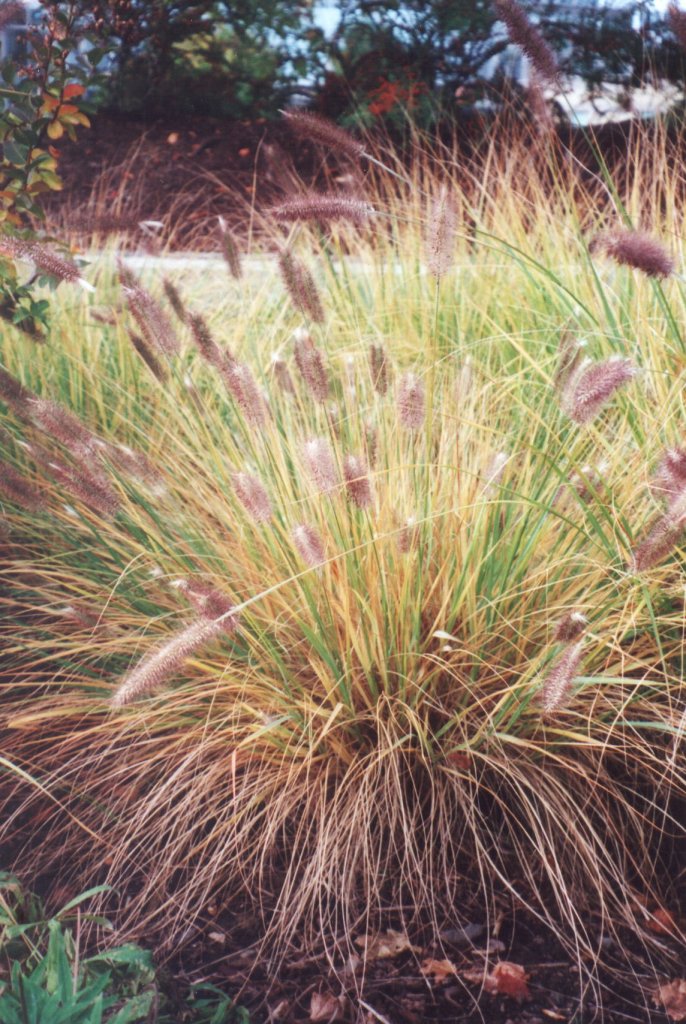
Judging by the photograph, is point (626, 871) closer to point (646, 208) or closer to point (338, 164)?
point (646, 208)

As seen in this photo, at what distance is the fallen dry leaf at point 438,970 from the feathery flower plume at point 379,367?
107 centimetres

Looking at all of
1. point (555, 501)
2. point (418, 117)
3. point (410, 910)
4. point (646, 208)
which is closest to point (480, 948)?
point (410, 910)

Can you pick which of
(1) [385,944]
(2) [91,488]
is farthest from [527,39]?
(1) [385,944]

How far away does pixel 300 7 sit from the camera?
142 inches

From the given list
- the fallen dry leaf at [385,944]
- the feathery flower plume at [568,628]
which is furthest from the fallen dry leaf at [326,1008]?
the feathery flower plume at [568,628]

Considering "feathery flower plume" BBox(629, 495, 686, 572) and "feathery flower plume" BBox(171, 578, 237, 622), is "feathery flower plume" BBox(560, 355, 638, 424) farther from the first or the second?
"feathery flower plume" BBox(171, 578, 237, 622)

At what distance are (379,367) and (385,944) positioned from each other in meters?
1.08

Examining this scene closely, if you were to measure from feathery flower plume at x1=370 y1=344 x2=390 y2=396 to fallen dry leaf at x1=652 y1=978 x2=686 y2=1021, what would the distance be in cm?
121

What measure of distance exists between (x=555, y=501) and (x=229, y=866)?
98cm

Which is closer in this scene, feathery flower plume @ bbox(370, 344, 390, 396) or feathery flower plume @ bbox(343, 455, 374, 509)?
feathery flower plume @ bbox(343, 455, 374, 509)

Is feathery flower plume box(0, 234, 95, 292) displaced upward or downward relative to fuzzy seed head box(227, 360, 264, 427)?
upward

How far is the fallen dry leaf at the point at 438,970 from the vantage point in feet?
5.41

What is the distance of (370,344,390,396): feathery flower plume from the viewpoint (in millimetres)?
1946

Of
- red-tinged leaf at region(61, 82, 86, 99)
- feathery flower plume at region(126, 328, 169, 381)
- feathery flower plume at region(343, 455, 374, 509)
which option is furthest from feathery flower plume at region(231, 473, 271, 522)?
red-tinged leaf at region(61, 82, 86, 99)
